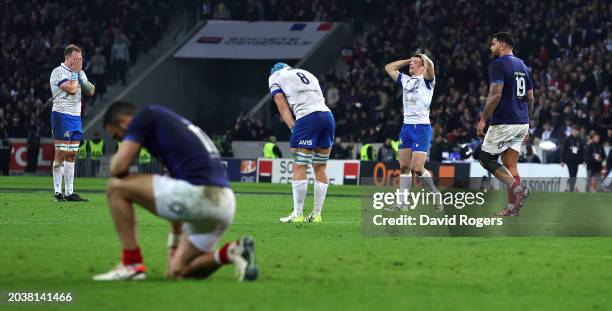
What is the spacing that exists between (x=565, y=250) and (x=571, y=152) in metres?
23.0

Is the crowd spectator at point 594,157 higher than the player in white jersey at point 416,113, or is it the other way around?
the player in white jersey at point 416,113

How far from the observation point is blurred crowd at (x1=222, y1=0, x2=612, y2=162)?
3784 centimetres

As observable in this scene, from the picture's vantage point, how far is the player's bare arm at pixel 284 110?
16016 mm

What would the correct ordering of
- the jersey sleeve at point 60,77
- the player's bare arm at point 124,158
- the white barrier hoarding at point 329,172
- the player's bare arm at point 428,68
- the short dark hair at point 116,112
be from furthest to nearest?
1. the white barrier hoarding at point 329,172
2. the jersey sleeve at point 60,77
3. the player's bare arm at point 428,68
4. the short dark hair at point 116,112
5. the player's bare arm at point 124,158

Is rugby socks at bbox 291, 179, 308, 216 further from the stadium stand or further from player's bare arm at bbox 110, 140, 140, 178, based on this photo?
the stadium stand

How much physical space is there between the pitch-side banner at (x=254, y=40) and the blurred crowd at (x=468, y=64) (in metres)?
1.95

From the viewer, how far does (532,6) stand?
4316 cm

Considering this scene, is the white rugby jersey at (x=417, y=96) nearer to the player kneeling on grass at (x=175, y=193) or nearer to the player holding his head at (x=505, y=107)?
the player holding his head at (x=505, y=107)

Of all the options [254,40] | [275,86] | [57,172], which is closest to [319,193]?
[275,86]

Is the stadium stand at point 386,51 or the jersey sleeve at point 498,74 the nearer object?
the jersey sleeve at point 498,74

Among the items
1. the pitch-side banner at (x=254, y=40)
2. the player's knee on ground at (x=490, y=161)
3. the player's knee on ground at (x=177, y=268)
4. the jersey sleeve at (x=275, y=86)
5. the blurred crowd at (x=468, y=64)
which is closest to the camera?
the player's knee on ground at (x=177, y=268)

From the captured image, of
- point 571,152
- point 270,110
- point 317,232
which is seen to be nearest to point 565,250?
point 317,232

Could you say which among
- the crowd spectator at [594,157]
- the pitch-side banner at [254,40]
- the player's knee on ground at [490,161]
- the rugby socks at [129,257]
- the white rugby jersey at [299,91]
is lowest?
the crowd spectator at [594,157]

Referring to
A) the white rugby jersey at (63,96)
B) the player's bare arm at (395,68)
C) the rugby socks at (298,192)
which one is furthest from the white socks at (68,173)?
the player's bare arm at (395,68)
